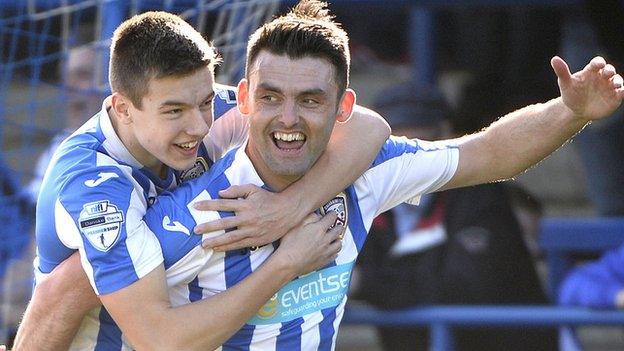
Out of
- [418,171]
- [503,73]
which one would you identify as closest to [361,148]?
[418,171]

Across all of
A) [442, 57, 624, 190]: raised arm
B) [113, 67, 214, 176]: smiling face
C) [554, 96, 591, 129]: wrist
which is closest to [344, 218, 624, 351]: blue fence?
[442, 57, 624, 190]: raised arm

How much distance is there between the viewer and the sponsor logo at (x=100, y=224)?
134 inches

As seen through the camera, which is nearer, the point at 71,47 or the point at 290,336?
the point at 290,336

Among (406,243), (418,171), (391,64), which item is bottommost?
(418,171)

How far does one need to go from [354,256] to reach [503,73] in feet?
12.5

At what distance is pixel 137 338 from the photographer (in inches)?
135

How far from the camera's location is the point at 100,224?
3.40 meters

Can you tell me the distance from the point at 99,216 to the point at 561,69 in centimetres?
128

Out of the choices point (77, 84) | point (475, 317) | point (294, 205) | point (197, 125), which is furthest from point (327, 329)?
point (77, 84)

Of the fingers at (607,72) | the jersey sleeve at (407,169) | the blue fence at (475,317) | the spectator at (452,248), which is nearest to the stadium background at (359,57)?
the spectator at (452,248)

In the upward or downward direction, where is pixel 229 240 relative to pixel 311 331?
upward

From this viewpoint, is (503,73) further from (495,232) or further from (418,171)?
(418,171)

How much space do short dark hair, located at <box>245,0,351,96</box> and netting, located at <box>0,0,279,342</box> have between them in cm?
140

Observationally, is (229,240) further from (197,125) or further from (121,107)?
(121,107)
